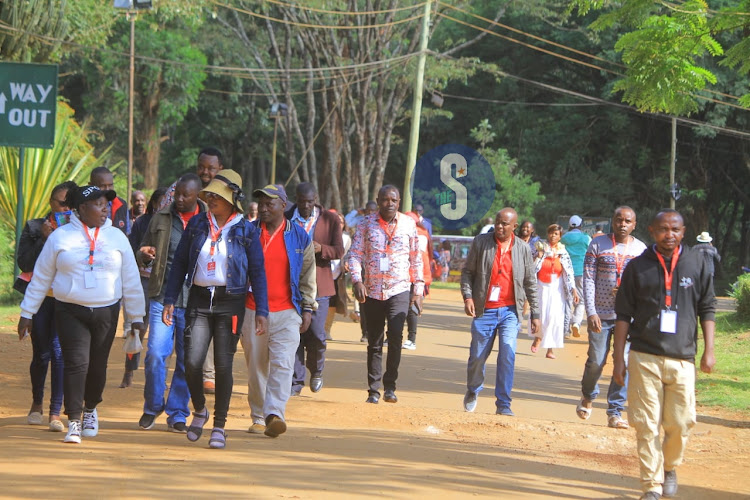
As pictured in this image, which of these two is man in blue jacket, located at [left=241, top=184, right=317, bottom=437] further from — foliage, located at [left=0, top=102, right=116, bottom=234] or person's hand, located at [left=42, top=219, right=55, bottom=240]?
foliage, located at [left=0, top=102, right=116, bottom=234]

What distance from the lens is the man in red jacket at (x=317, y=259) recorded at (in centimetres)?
1099

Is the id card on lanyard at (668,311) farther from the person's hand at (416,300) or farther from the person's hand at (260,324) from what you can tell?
the person's hand at (416,300)

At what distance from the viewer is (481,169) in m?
44.6

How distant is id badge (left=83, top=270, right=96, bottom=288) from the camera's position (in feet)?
24.5

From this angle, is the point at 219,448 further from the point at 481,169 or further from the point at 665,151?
the point at 665,151

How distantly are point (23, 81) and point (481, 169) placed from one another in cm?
3289

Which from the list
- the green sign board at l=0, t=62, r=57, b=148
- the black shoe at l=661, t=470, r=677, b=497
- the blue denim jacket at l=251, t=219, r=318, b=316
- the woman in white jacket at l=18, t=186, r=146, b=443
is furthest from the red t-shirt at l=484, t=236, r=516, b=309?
the green sign board at l=0, t=62, r=57, b=148

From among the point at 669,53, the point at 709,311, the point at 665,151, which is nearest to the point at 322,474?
the point at 709,311

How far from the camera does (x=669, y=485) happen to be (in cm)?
716

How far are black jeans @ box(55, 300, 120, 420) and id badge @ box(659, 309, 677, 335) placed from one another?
3692mm

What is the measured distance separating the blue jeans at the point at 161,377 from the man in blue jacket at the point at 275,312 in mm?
527

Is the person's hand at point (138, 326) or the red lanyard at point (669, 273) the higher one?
the red lanyard at point (669, 273)

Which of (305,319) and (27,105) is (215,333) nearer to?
(305,319)

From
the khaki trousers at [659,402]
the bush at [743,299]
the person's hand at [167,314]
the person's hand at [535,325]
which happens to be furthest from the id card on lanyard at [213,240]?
the bush at [743,299]
